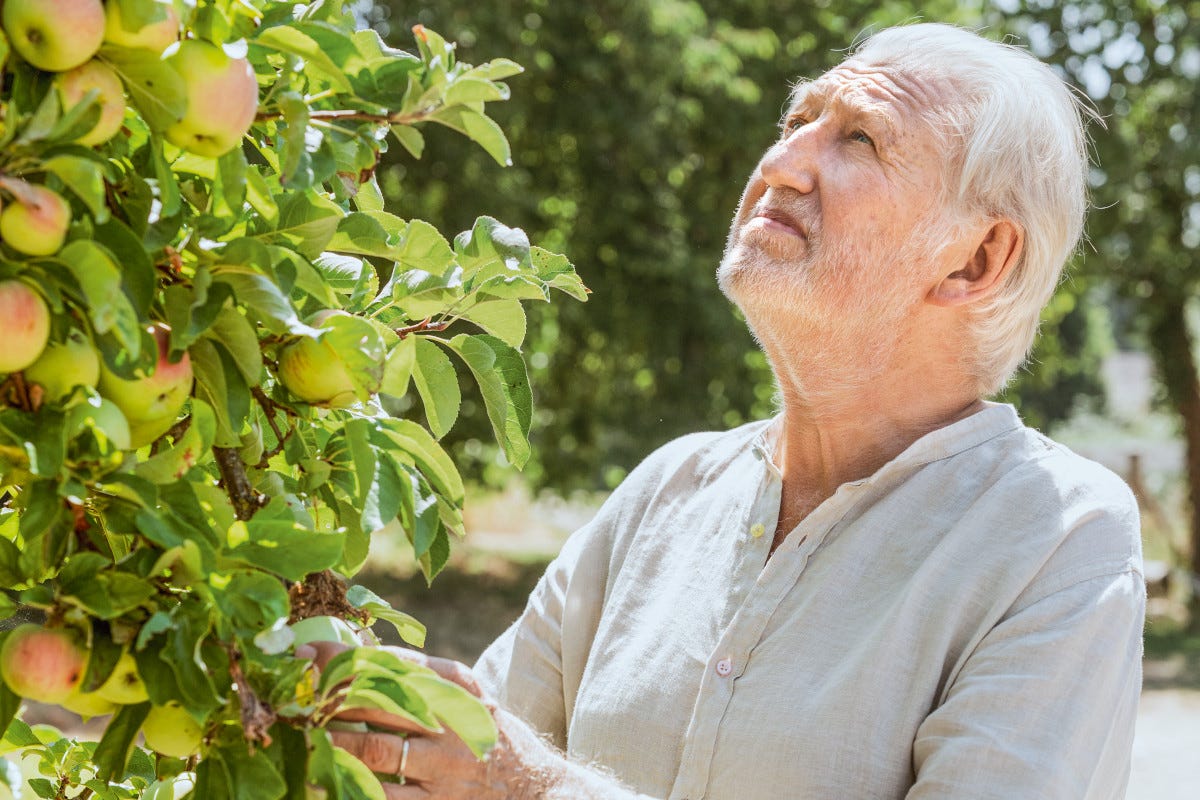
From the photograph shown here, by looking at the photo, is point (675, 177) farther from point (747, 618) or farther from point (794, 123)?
point (747, 618)

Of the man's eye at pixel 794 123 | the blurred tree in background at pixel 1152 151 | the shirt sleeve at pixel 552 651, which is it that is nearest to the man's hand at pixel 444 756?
the shirt sleeve at pixel 552 651

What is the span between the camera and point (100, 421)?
763mm

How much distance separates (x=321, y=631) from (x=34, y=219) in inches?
13.7

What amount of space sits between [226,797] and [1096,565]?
105 cm

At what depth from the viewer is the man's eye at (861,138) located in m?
1.83

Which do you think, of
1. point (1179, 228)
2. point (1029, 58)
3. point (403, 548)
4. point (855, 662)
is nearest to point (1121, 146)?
point (1179, 228)

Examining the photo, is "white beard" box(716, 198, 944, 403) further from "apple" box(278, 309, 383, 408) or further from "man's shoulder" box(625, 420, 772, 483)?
"apple" box(278, 309, 383, 408)

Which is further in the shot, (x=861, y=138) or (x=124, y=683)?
(x=861, y=138)

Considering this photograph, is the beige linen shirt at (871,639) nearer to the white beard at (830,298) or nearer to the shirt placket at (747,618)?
the shirt placket at (747,618)

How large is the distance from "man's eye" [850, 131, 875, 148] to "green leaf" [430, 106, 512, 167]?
1.00 metres

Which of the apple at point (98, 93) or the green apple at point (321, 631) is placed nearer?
the apple at point (98, 93)

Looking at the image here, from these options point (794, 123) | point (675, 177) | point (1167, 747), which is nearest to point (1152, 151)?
point (675, 177)

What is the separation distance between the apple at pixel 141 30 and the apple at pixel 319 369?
22 centimetres

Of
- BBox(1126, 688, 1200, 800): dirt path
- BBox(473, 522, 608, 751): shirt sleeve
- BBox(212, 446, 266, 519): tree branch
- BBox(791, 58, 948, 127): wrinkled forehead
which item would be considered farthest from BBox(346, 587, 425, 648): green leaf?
BBox(1126, 688, 1200, 800): dirt path
